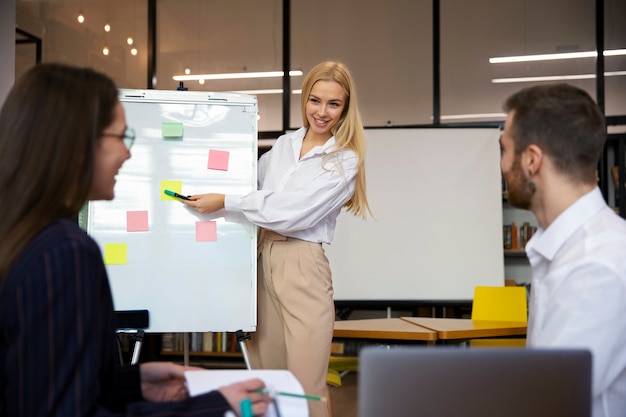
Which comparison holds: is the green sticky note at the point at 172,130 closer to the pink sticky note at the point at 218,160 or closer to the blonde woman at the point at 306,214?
the pink sticky note at the point at 218,160

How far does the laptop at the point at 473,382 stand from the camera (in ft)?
3.42

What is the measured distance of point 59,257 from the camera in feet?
3.43

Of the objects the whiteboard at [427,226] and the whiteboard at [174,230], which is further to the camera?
the whiteboard at [427,226]

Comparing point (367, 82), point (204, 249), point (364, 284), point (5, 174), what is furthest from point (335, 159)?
point (367, 82)

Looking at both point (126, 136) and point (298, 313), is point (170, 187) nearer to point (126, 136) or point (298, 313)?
point (298, 313)

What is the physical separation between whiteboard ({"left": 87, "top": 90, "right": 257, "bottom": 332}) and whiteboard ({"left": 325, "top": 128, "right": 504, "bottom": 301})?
9.10 feet

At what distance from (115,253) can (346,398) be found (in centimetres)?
315

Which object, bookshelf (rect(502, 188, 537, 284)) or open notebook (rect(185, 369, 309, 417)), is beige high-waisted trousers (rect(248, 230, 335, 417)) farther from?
bookshelf (rect(502, 188, 537, 284))

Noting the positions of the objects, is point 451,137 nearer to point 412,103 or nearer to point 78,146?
point 412,103

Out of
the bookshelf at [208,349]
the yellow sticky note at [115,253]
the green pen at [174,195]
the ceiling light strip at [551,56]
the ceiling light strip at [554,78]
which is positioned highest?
the ceiling light strip at [551,56]

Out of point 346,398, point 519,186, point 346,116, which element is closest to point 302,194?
point 346,116

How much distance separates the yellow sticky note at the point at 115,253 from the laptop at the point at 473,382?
211cm

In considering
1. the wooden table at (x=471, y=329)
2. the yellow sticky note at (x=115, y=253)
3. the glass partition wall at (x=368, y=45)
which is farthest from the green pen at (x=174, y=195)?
the glass partition wall at (x=368, y=45)

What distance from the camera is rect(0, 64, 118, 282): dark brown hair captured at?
44.1 inches
